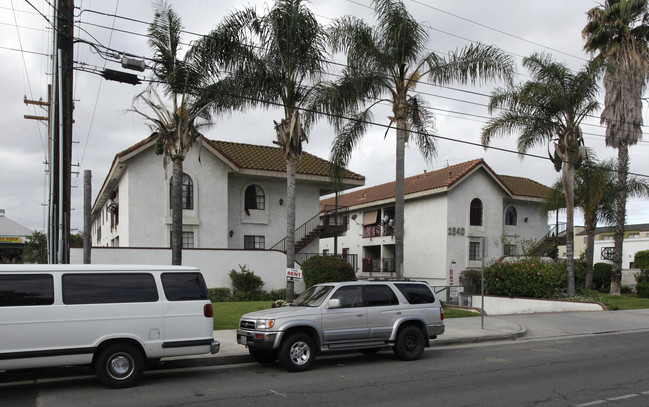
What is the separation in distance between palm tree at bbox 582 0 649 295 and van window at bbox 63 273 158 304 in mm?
25596

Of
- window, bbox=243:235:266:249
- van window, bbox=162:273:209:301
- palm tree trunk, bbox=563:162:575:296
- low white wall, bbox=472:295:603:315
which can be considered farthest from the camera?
window, bbox=243:235:266:249

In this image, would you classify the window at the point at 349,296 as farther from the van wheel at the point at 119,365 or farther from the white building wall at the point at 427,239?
the white building wall at the point at 427,239

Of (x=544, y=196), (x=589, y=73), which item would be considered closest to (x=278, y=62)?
(x=589, y=73)

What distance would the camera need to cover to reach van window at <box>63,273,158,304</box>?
839 cm

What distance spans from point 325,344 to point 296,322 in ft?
2.57

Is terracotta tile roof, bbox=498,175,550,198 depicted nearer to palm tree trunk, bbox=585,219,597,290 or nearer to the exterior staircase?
palm tree trunk, bbox=585,219,597,290

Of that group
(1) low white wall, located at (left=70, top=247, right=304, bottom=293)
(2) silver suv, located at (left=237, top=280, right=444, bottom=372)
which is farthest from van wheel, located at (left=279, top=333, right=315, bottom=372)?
(1) low white wall, located at (left=70, top=247, right=304, bottom=293)

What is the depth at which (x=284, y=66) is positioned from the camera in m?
17.1

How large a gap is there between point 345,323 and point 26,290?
5.58 meters

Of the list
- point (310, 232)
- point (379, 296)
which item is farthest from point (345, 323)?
point (310, 232)

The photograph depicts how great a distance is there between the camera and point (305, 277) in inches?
937

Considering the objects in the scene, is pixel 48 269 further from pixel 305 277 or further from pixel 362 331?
pixel 305 277

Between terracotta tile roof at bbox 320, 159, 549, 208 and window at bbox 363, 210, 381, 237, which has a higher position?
terracotta tile roof at bbox 320, 159, 549, 208

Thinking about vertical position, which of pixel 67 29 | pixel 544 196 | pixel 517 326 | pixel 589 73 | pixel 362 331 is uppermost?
→ pixel 589 73
